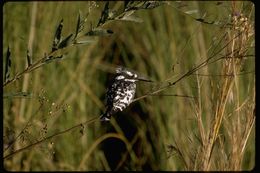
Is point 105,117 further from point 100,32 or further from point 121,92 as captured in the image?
point 100,32

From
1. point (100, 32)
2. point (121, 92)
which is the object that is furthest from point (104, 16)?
point (121, 92)

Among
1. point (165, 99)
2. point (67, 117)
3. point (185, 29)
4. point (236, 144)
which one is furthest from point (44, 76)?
point (236, 144)

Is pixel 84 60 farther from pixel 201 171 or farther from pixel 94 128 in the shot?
pixel 201 171

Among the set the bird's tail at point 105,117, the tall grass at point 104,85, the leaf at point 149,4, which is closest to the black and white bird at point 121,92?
the bird's tail at point 105,117

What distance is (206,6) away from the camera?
10.2 ft

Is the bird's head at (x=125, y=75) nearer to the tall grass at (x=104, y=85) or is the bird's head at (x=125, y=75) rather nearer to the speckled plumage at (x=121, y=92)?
the speckled plumage at (x=121, y=92)

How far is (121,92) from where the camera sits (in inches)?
52.6

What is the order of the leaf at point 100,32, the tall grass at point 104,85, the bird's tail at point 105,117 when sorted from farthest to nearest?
the tall grass at point 104,85
the bird's tail at point 105,117
the leaf at point 100,32

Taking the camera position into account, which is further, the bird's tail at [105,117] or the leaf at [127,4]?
the bird's tail at [105,117]

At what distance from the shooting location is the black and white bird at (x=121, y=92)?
52.6 inches

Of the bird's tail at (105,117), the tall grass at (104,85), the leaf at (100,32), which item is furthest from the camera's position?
the tall grass at (104,85)

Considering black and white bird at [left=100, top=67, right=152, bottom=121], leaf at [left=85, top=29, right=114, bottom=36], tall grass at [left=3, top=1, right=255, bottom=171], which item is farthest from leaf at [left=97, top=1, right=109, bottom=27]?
tall grass at [left=3, top=1, right=255, bottom=171]

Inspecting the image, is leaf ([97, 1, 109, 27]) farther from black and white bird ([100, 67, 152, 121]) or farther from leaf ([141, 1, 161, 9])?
black and white bird ([100, 67, 152, 121])

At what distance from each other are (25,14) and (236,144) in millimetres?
1510
